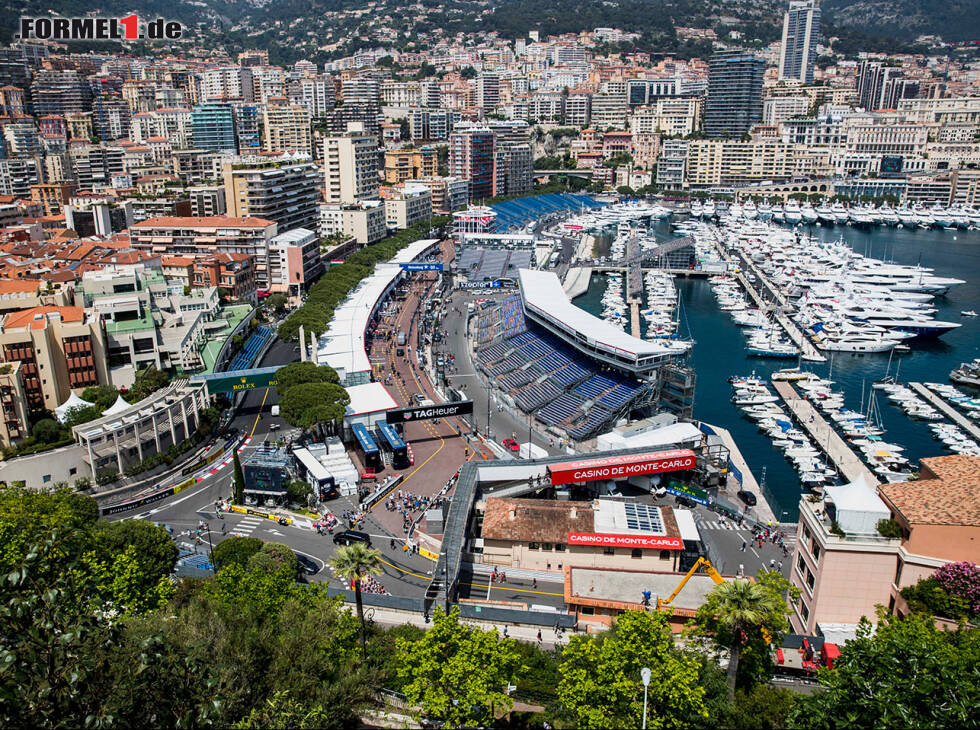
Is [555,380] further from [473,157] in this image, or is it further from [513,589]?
[473,157]

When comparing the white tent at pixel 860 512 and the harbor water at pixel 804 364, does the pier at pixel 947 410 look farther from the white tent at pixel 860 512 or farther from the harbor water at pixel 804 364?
the white tent at pixel 860 512

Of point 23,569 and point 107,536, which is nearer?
point 23,569

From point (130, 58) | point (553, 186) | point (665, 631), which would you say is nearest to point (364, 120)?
point (553, 186)

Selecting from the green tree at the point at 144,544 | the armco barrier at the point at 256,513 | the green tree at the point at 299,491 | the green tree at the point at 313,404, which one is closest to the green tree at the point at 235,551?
the green tree at the point at 144,544

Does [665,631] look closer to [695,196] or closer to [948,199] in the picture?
[695,196]

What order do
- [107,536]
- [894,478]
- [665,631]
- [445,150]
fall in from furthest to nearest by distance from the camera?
[445,150], [894,478], [107,536], [665,631]

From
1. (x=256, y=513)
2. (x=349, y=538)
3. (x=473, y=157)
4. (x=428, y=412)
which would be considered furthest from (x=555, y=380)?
(x=473, y=157)

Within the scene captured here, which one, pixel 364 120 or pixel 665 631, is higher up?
pixel 364 120
